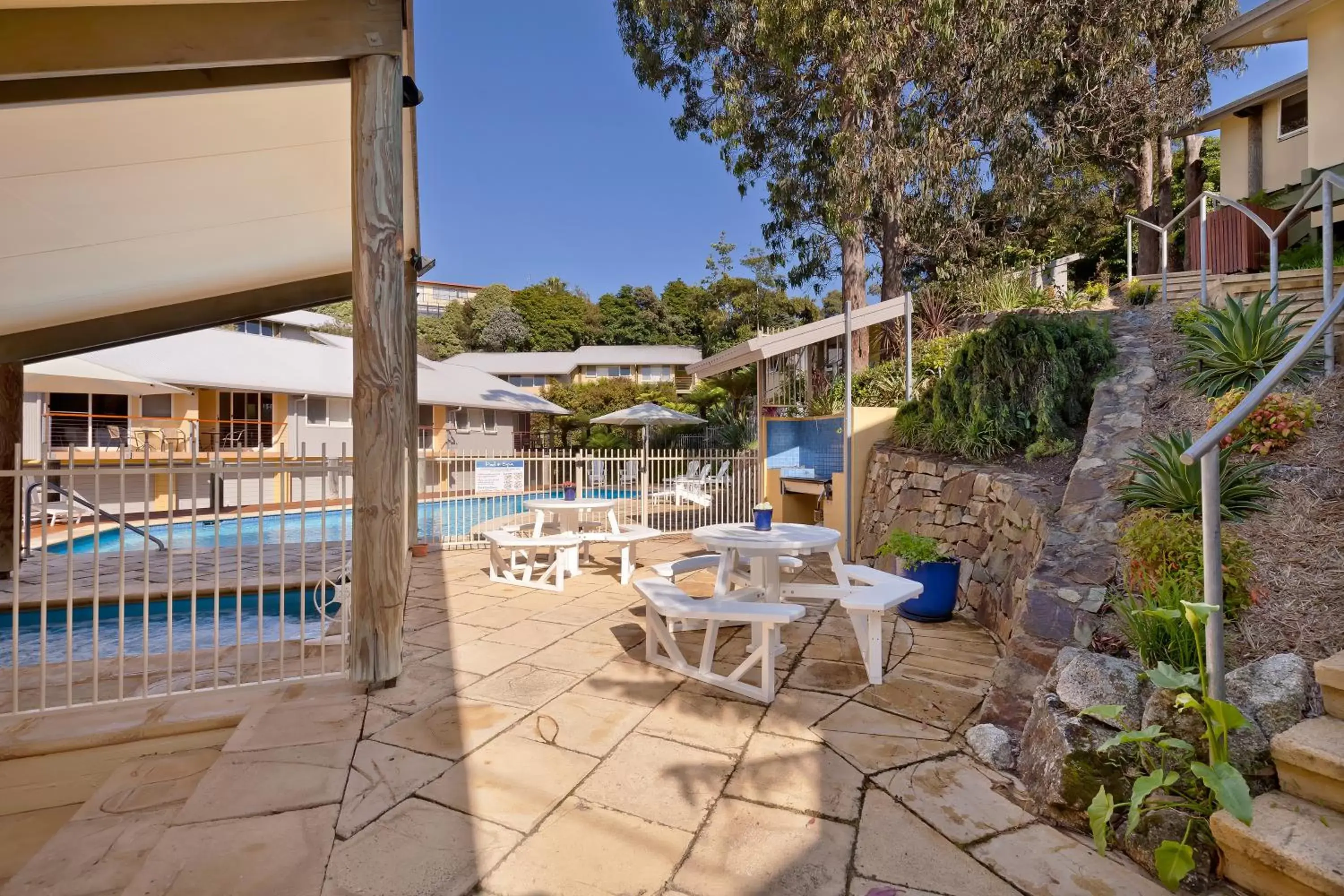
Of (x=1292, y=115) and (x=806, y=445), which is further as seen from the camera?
(x=1292, y=115)

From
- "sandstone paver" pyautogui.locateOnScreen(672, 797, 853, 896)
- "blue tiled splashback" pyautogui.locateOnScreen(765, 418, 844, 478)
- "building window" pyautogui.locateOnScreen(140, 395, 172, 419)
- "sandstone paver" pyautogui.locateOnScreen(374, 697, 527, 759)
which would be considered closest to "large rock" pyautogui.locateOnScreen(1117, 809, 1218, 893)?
"sandstone paver" pyautogui.locateOnScreen(672, 797, 853, 896)

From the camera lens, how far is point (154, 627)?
20.5ft

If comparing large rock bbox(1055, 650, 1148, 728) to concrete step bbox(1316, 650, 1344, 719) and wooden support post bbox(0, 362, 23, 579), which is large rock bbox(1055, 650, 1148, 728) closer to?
concrete step bbox(1316, 650, 1344, 719)

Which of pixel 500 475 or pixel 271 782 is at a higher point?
pixel 500 475

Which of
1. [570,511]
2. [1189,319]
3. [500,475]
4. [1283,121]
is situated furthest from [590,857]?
[1283,121]

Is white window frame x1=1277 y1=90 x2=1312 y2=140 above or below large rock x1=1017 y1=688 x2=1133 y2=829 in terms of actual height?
above

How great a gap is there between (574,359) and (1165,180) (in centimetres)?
2293

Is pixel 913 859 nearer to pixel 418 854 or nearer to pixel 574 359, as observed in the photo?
pixel 418 854

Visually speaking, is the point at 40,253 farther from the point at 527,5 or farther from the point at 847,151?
the point at 527,5

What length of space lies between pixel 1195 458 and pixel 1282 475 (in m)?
2.09

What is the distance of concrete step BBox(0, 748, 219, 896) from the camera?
1.94 metres

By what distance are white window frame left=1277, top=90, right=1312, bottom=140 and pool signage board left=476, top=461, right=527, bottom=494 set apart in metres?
13.9

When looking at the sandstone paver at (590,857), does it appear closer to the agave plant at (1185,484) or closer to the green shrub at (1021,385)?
the agave plant at (1185,484)

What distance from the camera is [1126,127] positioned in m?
12.9
